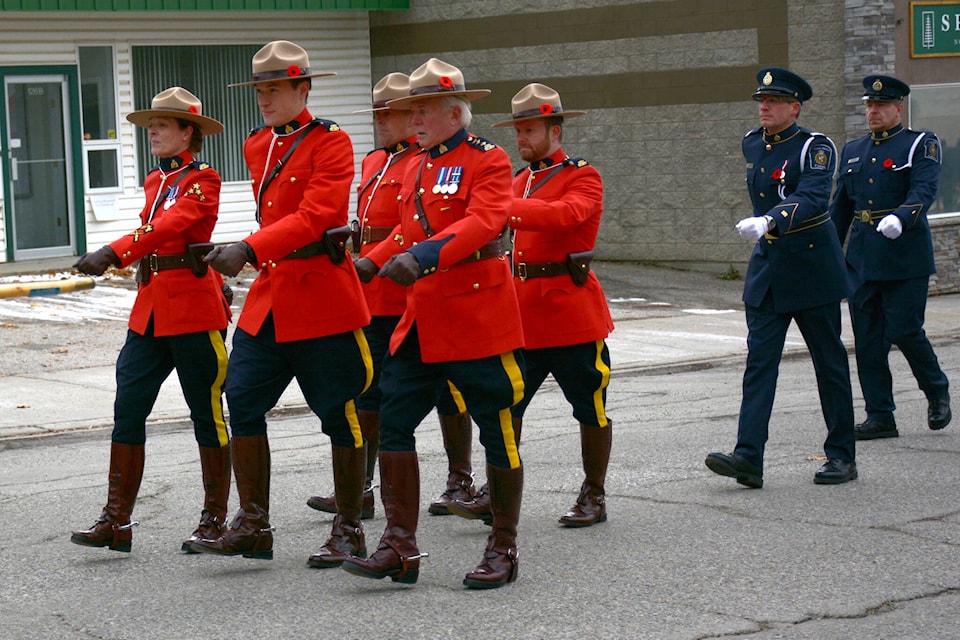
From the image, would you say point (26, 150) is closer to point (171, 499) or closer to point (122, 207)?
point (122, 207)

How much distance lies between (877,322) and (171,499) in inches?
176

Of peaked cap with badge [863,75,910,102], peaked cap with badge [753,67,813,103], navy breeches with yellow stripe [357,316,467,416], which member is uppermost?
peaked cap with badge [863,75,910,102]

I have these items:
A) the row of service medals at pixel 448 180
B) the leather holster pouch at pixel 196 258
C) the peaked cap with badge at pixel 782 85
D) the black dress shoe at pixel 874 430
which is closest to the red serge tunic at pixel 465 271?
the row of service medals at pixel 448 180

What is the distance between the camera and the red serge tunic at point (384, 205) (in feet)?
23.1

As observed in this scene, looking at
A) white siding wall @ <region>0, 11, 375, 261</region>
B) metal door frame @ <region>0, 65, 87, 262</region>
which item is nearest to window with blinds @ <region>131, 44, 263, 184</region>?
white siding wall @ <region>0, 11, 375, 261</region>

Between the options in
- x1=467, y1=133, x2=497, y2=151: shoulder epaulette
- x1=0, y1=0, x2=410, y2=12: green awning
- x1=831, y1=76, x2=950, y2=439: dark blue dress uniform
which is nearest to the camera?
x1=467, y1=133, x2=497, y2=151: shoulder epaulette

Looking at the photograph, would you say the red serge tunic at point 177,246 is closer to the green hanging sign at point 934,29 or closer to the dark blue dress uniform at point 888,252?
the dark blue dress uniform at point 888,252

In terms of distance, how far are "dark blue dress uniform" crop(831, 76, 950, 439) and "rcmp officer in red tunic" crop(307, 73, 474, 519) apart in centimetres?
291

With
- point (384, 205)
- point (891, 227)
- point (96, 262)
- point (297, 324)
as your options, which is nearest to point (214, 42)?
point (891, 227)

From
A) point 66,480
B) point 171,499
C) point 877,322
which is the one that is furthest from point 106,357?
point 877,322

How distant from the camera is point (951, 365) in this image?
11.9 meters

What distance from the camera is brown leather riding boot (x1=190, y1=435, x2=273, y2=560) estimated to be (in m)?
5.96

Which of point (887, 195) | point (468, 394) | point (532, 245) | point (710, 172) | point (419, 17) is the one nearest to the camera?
point (468, 394)

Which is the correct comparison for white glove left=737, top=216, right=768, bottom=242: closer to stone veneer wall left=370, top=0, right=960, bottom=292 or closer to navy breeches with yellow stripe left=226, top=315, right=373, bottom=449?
navy breeches with yellow stripe left=226, top=315, right=373, bottom=449
